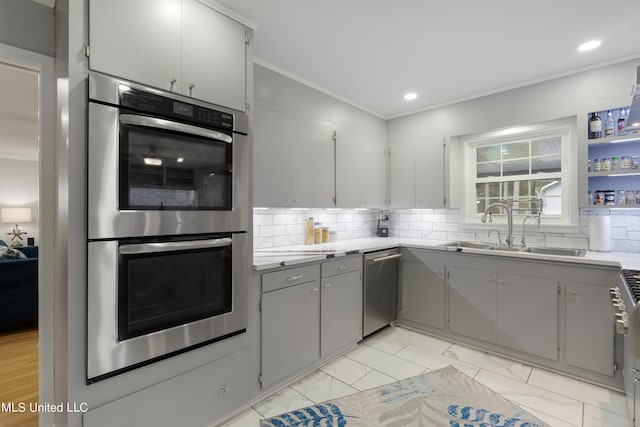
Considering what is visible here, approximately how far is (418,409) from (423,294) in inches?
53.9

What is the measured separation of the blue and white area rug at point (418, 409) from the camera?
1.91 m

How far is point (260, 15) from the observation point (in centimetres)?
197

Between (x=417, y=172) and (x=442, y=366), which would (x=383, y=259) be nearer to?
(x=442, y=366)

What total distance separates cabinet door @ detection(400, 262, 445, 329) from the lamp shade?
313 inches

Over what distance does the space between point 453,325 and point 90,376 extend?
2938 mm

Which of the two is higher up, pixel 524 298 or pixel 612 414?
pixel 524 298

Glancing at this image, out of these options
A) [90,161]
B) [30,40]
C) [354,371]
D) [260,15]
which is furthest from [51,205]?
[354,371]

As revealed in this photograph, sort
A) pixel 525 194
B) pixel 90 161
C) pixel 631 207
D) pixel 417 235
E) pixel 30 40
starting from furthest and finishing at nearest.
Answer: pixel 417 235
pixel 525 194
pixel 631 207
pixel 30 40
pixel 90 161

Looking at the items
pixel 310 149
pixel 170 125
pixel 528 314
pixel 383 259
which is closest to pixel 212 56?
pixel 170 125

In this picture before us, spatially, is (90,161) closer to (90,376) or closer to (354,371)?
(90,376)

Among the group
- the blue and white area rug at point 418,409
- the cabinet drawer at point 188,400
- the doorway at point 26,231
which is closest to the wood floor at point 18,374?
the doorway at point 26,231

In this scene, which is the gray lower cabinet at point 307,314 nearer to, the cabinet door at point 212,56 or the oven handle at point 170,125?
the oven handle at point 170,125

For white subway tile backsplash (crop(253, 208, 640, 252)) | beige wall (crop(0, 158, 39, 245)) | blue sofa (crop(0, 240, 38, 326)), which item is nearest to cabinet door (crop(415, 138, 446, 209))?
white subway tile backsplash (crop(253, 208, 640, 252))

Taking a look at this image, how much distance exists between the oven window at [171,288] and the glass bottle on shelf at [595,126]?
10.5ft
